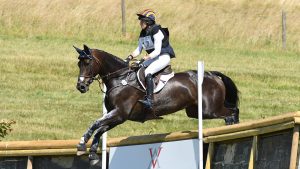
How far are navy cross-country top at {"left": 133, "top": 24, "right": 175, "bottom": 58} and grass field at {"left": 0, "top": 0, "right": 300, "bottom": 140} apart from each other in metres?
6.32

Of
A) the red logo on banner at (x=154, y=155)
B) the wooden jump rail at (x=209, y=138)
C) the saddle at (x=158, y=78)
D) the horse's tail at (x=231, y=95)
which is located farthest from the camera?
the horse's tail at (x=231, y=95)

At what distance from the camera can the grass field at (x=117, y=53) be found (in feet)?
80.4

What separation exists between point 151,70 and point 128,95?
23.2 inches

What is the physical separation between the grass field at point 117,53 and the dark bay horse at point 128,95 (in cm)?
628

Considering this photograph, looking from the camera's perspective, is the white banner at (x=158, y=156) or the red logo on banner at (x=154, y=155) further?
the red logo on banner at (x=154, y=155)

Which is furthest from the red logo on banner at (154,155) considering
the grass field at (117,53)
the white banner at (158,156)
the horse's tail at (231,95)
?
the grass field at (117,53)

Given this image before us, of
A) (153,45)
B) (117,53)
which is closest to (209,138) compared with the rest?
(153,45)

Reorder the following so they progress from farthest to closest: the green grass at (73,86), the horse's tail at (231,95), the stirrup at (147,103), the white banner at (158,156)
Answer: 1. the green grass at (73,86)
2. the horse's tail at (231,95)
3. the stirrup at (147,103)
4. the white banner at (158,156)

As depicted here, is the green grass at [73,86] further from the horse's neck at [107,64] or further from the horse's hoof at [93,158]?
the horse's hoof at [93,158]

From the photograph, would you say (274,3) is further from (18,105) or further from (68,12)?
(18,105)

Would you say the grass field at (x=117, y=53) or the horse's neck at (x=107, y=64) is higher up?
the grass field at (x=117, y=53)

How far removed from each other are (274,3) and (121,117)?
2432cm

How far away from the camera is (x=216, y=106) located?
54.3ft

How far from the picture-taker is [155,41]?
16.3 m
